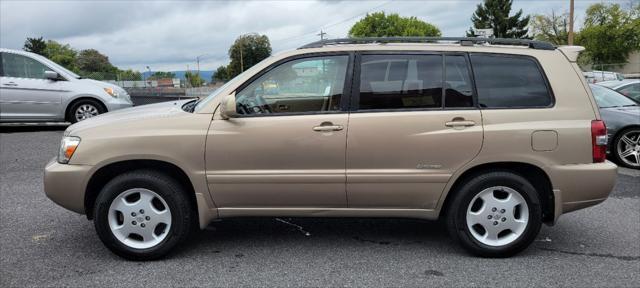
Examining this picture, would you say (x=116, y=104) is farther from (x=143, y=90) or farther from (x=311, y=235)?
(x=143, y=90)

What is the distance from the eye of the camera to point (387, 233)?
4.63 meters

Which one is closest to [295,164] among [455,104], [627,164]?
[455,104]

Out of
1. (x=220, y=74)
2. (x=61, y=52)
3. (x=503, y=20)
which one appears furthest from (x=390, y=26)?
(x=61, y=52)

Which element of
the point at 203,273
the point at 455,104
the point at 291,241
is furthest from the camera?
the point at 291,241

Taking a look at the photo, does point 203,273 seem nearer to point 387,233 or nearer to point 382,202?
point 382,202

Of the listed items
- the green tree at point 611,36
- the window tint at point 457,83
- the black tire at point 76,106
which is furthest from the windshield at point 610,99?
the green tree at point 611,36

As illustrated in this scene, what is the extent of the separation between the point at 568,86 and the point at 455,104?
0.90 metres

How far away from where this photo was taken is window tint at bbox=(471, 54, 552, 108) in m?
3.95

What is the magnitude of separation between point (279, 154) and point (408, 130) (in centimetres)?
97

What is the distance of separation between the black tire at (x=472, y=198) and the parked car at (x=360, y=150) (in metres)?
0.01

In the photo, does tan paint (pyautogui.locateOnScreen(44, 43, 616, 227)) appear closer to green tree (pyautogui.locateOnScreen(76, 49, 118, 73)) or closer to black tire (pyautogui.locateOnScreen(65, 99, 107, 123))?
black tire (pyautogui.locateOnScreen(65, 99, 107, 123))

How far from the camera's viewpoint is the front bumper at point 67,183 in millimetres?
3812

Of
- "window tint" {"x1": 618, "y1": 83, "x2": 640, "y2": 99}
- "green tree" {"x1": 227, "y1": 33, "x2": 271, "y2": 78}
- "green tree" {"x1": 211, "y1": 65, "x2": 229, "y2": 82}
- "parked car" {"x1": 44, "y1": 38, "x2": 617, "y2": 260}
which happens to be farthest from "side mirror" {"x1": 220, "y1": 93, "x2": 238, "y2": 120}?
"green tree" {"x1": 211, "y1": 65, "x2": 229, "y2": 82}

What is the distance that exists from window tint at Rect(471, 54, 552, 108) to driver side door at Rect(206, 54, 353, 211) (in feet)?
3.43
